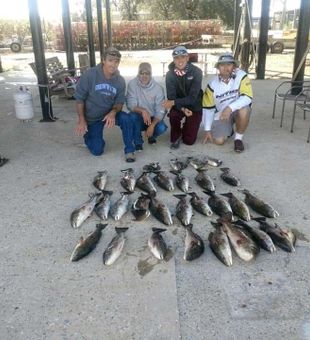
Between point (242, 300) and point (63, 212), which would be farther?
Result: point (63, 212)

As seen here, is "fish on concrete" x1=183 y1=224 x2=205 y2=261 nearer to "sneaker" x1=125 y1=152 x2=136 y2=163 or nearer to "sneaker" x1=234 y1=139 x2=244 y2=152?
"sneaker" x1=125 y1=152 x2=136 y2=163

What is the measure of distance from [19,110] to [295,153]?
458cm

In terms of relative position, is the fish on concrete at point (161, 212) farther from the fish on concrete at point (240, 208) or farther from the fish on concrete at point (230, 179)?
the fish on concrete at point (230, 179)

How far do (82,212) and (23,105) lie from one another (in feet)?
12.7

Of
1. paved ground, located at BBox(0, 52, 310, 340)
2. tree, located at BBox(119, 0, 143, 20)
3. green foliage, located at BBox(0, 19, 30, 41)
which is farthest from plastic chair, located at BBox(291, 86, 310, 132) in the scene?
tree, located at BBox(119, 0, 143, 20)

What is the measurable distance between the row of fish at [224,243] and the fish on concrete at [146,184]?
32.4 inches

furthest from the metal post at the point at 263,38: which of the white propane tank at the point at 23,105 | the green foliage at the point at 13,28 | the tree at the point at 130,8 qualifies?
the tree at the point at 130,8

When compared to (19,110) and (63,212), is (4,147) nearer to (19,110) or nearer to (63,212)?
(19,110)

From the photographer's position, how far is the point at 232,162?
4.95 m

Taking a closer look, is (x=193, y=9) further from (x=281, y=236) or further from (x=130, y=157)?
(x=281, y=236)

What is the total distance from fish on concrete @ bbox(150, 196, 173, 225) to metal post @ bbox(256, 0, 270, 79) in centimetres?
889

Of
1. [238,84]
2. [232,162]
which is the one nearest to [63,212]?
[232,162]

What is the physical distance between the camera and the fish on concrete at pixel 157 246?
3033 millimetres

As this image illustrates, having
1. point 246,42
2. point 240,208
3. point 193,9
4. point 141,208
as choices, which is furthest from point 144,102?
point 193,9
